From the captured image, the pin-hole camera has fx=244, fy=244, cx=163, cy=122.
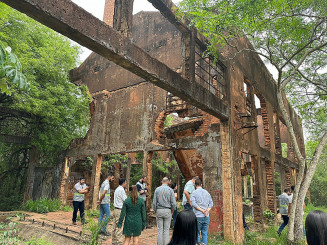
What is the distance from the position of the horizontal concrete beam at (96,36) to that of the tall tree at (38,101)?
24.7ft

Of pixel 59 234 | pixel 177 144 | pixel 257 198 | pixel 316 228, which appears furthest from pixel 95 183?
pixel 316 228

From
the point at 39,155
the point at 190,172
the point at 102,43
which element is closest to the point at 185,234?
the point at 102,43

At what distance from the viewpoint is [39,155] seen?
13539 millimetres

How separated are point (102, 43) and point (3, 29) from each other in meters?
9.32

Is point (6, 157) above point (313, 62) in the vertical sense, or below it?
below

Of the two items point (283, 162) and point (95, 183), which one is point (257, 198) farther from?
point (95, 183)

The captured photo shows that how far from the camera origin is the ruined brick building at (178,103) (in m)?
4.30

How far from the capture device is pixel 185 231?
1956mm

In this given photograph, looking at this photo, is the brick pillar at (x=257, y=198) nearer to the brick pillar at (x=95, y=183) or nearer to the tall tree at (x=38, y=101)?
the brick pillar at (x=95, y=183)

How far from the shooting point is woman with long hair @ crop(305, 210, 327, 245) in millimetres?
1714

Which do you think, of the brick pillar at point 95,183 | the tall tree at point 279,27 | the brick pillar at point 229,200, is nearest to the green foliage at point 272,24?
the tall tree at point 279,27

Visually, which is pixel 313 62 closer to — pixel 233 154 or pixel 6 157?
pixel 233 154

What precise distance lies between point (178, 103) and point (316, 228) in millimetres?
8142

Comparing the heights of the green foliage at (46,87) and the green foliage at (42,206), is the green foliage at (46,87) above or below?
above
